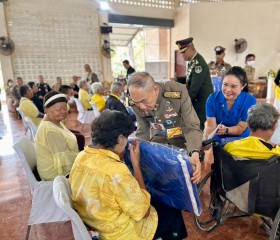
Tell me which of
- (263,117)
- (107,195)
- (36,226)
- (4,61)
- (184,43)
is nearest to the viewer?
(107,195)

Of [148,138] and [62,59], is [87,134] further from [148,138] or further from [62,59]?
[62,59]

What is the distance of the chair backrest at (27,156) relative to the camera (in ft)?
4.54

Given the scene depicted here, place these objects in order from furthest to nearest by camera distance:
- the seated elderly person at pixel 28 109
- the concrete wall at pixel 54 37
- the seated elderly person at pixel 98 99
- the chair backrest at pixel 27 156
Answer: the concrete wall at pixel 54 37 → the seated elderly person at pixel 98 99 → the seated elderly person at pixel 28 109 → the chair backrest at pixel 27 156

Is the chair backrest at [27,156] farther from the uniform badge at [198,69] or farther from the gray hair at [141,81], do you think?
the uniform badge at [198,69]

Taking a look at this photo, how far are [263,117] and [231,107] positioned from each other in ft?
1.99

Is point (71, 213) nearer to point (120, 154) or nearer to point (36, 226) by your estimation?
point (120, 154)

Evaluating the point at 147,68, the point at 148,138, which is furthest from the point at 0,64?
the point at 148,138

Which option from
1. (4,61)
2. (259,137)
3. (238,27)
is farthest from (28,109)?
(238,27)

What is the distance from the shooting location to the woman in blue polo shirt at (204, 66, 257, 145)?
5.82ft

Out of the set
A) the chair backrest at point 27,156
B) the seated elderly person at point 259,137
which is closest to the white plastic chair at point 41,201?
the chair backrest at point 27,156

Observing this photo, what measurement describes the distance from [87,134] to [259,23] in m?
8.05

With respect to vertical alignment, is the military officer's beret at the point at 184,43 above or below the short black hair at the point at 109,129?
above

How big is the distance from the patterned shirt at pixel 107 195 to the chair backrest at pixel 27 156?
54 cm

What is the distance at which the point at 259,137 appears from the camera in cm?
132
